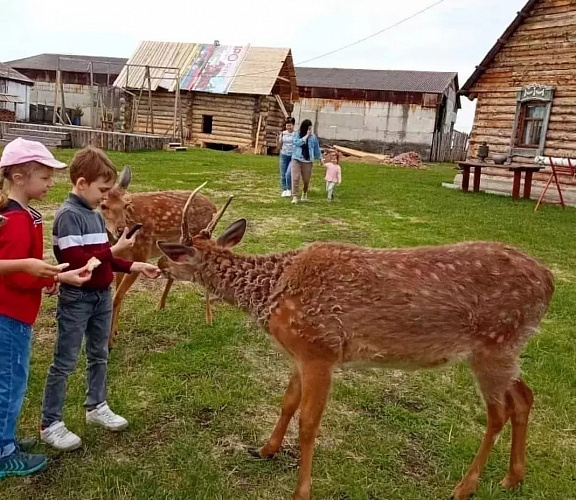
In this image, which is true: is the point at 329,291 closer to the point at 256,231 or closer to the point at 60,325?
the point at 60,325

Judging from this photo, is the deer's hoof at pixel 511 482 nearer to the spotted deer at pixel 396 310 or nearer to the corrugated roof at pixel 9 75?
the spotted deer at pixel 396 310

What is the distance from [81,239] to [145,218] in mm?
2242

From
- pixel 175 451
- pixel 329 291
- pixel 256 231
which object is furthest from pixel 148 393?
pixel 256 231

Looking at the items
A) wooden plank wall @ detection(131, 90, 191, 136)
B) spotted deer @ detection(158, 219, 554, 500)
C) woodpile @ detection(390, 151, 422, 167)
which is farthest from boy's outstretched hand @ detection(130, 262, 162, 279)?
wooden plank wall @ detection(131, 90, 191, 136)

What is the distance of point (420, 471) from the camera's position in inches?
142

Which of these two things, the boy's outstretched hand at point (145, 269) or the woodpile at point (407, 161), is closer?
the boy's outstretched hand at point (145, 269)

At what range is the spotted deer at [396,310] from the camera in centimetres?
328

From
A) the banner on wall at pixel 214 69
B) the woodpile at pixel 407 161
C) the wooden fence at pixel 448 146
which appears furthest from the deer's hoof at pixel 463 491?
the wooden fence at pixel 448 146

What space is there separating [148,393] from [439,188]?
15.3 m

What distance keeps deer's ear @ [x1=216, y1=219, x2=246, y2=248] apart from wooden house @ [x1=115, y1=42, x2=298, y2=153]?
27077 mm

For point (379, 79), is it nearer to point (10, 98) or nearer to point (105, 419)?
point (10, 98)

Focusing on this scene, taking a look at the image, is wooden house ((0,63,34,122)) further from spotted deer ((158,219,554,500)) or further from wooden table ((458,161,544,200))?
spotted deer ((158,219,554,500))

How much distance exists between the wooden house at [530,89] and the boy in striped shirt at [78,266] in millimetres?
15984

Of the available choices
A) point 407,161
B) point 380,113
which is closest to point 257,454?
point 407,161
